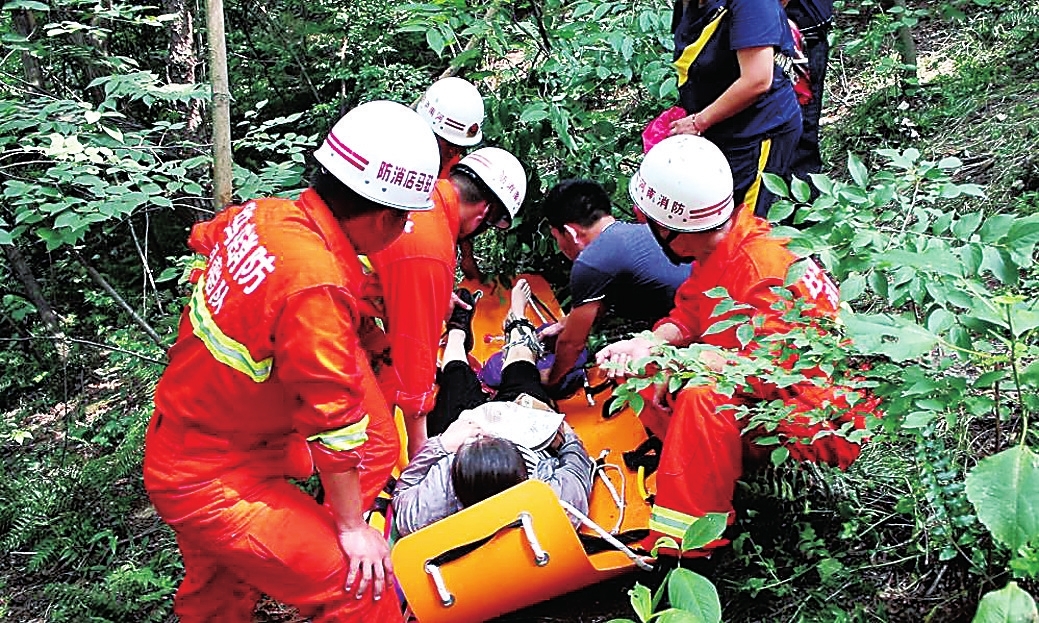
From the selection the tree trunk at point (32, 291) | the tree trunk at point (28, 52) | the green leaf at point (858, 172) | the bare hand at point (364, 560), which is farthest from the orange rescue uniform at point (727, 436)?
the tree trunk at point (32, 291)

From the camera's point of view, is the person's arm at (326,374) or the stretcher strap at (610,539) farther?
the stretcher strap at (610,539)

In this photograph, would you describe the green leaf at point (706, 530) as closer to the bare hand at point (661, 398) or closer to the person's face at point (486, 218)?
the bare hand at point (661, 398)

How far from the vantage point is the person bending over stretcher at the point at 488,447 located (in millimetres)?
3271

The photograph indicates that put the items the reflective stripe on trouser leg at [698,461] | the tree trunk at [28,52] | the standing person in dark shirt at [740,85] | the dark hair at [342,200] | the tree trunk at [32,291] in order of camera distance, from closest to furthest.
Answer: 1. the dark hair at [342,200]
2. the reflective stripe on trouser leg at [698,461]
3. the standing person in dark shirt at [740,85]
4. the tree trunk at [28,52]
5. the tree trunk at [32,291]

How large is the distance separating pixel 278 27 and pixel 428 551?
594 centimetres

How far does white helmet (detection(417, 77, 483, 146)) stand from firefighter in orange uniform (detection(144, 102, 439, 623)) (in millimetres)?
1613

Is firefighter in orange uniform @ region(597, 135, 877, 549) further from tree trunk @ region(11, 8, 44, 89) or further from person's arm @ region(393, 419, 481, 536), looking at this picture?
tree trunk @ region(11, 8, 44, 89)

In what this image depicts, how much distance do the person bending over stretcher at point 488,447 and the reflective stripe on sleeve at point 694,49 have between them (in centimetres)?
142

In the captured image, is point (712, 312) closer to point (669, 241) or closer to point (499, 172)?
point (669, 241)

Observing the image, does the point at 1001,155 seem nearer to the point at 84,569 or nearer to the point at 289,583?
the point at 289,583

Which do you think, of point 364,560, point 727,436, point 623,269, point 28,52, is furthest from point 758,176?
point 28,52

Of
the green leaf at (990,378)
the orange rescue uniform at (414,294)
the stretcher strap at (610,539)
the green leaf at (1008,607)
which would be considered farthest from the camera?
the orange rescue uniform at (414,294)

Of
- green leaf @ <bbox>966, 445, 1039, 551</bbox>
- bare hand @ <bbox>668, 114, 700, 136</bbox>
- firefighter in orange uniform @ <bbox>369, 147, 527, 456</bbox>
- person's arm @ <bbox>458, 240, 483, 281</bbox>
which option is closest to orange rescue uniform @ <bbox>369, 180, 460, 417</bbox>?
firefighter in orange uniform @ <bbox>369, 147, 527, 456</bbox>

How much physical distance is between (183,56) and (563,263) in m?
2.31
